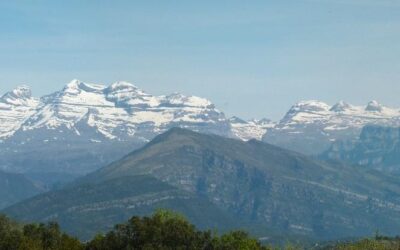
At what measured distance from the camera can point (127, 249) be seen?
612 ft

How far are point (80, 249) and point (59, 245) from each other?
20.5 ft

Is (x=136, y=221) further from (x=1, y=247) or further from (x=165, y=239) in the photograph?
(x=1, y=247)

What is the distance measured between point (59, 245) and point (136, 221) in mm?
21323

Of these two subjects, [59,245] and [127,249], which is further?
[59,245]

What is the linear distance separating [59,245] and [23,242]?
15.3m

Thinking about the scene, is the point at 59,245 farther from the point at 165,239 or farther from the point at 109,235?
the point at 165,239

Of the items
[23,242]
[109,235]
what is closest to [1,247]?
[23,242]

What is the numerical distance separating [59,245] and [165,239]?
90.6 feet

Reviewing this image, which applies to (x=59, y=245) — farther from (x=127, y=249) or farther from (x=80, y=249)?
(x=127, y=249)

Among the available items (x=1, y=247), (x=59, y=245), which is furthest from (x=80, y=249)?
(x=1, y=247)

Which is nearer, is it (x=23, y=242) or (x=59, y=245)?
(x=23, y=242)

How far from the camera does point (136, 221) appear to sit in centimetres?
19500

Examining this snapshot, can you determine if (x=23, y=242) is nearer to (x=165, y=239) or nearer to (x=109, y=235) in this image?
(x=109, y=235)

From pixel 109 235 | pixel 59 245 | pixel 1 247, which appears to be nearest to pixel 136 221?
pixel 109 235
